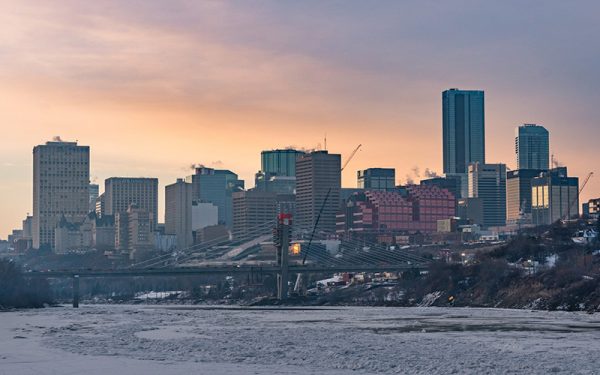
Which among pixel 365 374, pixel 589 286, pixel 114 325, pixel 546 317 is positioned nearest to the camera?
pixel 365 374

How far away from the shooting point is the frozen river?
78250 millimetres

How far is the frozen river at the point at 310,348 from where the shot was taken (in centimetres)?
7825

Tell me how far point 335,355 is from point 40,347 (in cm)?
2773

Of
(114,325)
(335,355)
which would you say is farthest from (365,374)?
(114,325)

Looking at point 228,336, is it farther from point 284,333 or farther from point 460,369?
point 460,369

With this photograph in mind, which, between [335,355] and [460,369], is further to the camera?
[335,355]

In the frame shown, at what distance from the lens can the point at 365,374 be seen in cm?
7494

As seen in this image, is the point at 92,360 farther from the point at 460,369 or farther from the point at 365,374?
the point at 460,369

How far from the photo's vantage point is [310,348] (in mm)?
93125

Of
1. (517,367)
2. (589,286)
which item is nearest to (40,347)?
(517,367)

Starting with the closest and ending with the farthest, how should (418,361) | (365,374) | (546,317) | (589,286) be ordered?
(365,374) < (418,361) < (546,317) < (589,286)

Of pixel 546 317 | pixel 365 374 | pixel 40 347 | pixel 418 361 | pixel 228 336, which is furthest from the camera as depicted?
pixel 546 317

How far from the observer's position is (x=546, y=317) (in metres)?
147

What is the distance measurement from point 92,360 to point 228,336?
86.3ft
